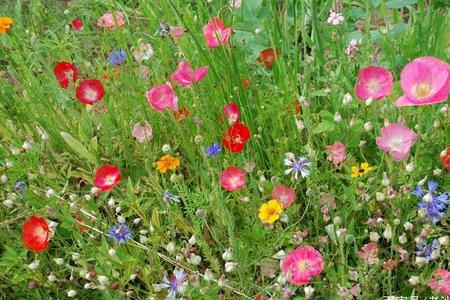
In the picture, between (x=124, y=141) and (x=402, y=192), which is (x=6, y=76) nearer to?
(x=124, y=141)

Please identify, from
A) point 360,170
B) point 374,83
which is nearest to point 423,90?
point 374,83

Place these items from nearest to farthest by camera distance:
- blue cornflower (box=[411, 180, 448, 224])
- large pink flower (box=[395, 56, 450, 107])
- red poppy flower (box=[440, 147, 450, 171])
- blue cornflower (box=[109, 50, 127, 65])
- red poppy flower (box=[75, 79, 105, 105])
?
large pink flower (box=[395, 56, 450, 107]), blue cornflower (box=[411, 180, 448, 224]), red poppy flower (box=[440, 147, 450, 171]), red poppy flower (box=[75, 79, 105, 105]), blue cornflower (box=[109, 50, 127, 65])

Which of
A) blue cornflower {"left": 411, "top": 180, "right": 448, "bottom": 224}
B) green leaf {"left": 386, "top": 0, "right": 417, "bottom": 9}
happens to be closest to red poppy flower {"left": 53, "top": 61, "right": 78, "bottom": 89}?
green leaf {"left": 386, "top": 0, "right": 417, "bottom": 9}

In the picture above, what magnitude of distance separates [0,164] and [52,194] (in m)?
0.41

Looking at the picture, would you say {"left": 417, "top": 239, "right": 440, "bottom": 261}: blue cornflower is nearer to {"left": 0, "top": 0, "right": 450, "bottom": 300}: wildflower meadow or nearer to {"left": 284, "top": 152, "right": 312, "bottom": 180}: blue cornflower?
{"left": 0, "top": 0, "right": 450, "bottom": 300}: wildflower meadow

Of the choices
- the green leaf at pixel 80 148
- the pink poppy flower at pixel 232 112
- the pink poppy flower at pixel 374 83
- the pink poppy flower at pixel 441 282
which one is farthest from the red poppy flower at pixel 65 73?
the pink poppy flower at pixel 441 282

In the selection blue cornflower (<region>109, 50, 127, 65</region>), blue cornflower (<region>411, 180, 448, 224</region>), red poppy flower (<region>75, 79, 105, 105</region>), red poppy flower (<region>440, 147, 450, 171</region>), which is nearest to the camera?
blue cornflower (<region>411, 180, 448, 224</region>)

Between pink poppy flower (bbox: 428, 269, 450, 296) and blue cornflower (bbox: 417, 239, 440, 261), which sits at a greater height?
blue cornflower (bbox: 417, 239, 440, 261)

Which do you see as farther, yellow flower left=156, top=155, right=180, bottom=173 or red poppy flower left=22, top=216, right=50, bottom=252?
yellow flower left=156, top=155, right=180, bottom=173

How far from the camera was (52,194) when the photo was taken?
1821 millimetres

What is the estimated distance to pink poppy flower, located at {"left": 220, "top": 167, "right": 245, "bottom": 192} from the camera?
5.69 feet

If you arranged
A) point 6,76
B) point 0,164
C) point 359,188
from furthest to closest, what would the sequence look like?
1. point 6,76
2. point 0,164
3. point 359,188

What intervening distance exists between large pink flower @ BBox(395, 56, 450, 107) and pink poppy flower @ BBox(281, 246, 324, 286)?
420 millimetres

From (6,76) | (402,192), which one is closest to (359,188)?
(402,192)
